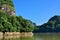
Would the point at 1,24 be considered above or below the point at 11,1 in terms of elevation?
below

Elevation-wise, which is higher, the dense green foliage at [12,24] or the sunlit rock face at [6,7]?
the sunlit rock face at [6,7]

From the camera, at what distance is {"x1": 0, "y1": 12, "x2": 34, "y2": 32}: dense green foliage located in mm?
71312

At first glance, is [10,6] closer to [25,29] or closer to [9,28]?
[25,29]

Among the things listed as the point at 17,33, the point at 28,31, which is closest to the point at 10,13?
the point at 28,31

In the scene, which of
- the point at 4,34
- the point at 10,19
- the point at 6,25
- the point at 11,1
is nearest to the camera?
the point at 4,34

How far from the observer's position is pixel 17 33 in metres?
83.8

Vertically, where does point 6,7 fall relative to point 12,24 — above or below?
above

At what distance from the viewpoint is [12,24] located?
82000 mm

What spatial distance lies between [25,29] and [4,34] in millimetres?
24233

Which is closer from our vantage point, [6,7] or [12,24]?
[12,24]

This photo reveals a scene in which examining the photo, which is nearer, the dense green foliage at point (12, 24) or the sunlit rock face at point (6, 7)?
the dense green foliage at point (12, 24)

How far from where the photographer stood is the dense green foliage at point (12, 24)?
71.3 metres

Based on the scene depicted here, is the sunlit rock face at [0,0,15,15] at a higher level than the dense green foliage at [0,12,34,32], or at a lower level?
higher

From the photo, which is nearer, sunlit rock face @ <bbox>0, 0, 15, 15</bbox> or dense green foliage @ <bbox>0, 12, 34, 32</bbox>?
dense green foliage @ <bbox>0, 12, 34, 32</bbox>
